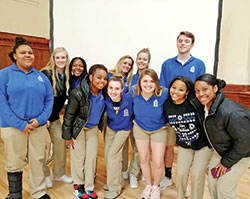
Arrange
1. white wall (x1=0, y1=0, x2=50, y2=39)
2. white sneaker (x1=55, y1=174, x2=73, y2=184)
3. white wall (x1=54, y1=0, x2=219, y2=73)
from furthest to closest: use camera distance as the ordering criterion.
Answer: white wall (x1=0, y1=0, x2=50, y2=39) < white wall (x1=54, y1=0, x2=219, y2=73) < white sneaker (x1=55, y1=174, x2=73, y2=184)

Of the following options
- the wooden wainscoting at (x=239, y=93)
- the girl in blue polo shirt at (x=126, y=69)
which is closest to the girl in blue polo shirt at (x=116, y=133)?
the girl in blue polo shirt at (x=126, y=69)

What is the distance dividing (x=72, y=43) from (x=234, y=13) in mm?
2474

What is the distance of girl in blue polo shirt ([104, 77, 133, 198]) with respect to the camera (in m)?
1.78

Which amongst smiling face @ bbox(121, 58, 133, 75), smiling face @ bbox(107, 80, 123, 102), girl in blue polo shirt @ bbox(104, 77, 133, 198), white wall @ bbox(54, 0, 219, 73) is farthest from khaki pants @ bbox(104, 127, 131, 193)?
white wall @ bbox(54, 0, 219, 73)

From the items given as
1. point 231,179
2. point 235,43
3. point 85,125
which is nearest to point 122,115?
point 85,125

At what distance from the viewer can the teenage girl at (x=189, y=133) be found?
144 cm

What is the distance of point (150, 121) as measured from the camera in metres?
1.69

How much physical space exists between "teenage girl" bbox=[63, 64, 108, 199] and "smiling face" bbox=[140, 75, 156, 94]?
0.33 m

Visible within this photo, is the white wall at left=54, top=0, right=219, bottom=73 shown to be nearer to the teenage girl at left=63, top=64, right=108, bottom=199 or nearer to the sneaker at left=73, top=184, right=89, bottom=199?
the teenage girl at left=63, top=64, right=108, bottom=199

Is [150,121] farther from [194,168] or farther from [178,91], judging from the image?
[194,168]

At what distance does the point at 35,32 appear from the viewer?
209 inches

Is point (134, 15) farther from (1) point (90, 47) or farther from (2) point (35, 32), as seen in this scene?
(2) point (35, 32)

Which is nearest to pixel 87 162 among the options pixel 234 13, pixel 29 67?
pixel 29 67

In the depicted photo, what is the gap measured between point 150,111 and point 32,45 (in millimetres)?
4685
